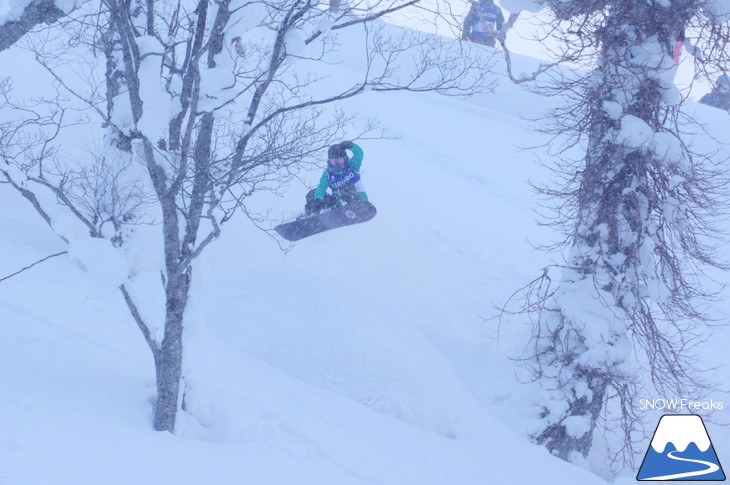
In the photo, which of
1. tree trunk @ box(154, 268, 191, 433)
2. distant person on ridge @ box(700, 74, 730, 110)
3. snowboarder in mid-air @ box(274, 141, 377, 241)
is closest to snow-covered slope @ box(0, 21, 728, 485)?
tree trunk @ box(154, 268, 191, 433)

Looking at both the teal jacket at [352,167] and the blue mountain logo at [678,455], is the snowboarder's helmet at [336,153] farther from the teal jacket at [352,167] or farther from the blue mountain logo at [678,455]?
the blue mountain logo at [678,455]

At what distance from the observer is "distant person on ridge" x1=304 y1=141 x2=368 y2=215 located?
31.8ft

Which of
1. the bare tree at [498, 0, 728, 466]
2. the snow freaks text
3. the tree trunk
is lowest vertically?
the tree trunk

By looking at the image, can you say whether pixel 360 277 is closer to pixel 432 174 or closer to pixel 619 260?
pixel 619 260

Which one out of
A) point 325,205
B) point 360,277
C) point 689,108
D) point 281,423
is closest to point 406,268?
point 360,277

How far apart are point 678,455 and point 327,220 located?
5.93 m

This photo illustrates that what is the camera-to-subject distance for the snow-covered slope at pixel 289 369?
13.8 ft

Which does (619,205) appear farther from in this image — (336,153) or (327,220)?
(327,220)

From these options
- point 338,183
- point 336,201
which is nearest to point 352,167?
point 338,183

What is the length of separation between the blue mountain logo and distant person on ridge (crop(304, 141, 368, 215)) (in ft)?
16.6

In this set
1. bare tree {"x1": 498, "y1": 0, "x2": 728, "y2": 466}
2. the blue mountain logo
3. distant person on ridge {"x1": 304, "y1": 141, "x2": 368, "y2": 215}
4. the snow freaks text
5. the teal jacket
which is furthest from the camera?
distant person on ridge {"x1": 304, "y1": 141, "x2": 368, "y2": 215}

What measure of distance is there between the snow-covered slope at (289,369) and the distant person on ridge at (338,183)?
1.35 m

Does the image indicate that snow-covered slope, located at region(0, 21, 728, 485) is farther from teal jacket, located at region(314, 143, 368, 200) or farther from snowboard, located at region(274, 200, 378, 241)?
teal jacket, located at region(314, 143, 368, 200)

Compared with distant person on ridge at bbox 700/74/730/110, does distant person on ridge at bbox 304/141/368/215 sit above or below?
below
